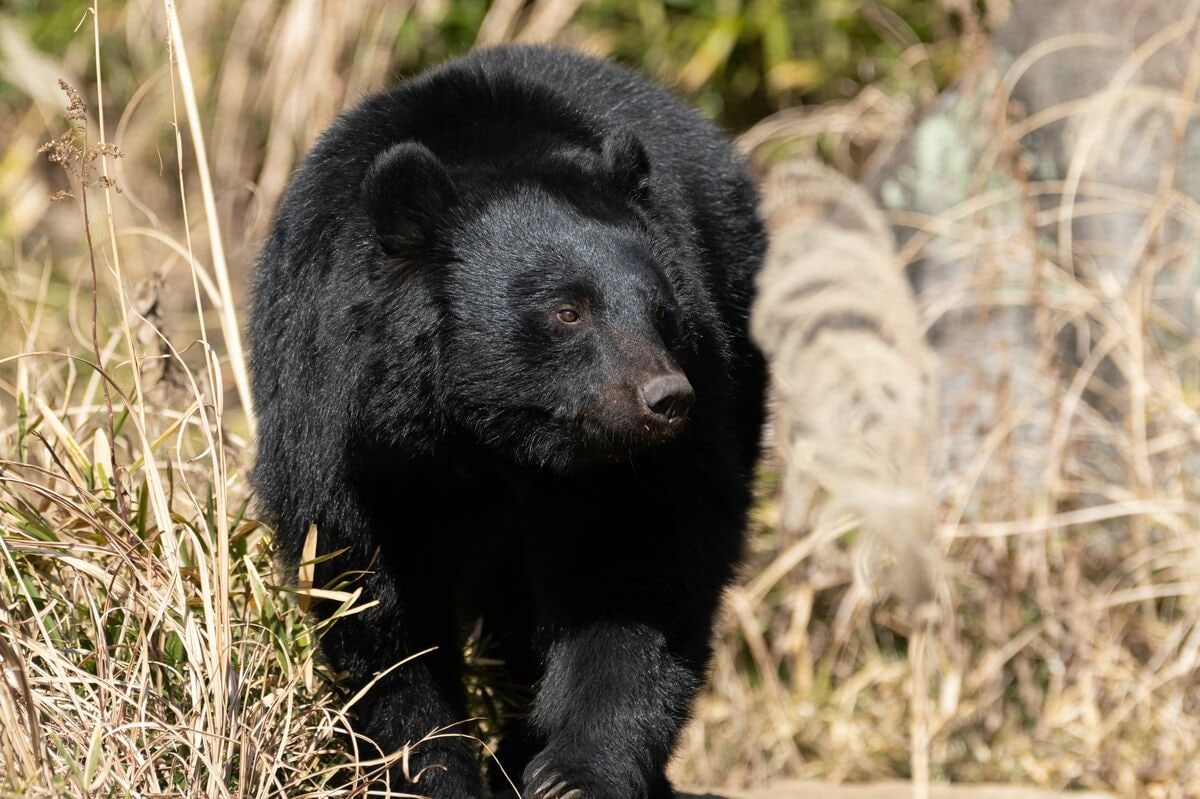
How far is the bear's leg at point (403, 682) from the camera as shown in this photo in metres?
3.46

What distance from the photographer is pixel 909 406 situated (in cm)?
544

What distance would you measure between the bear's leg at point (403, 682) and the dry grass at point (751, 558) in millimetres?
89

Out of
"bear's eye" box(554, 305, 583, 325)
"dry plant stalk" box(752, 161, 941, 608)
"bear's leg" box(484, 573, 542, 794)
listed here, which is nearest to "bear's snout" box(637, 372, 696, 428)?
"bear's eye" box(554, 305, 583, 325)

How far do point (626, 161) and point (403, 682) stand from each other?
53.9 inches

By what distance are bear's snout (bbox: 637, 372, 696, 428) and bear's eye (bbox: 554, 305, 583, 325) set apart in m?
0.26

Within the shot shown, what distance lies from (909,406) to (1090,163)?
1875 millimetres

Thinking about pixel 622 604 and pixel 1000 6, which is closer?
pixel 622 604

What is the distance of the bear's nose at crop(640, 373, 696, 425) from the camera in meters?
3.06

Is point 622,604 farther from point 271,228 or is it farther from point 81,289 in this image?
point 81,289

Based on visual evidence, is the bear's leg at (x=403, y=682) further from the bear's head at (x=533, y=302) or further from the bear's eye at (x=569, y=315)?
the bear's eye at (x=569, y=315)

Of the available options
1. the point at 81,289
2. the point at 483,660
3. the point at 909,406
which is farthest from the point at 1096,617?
the point at 81,289

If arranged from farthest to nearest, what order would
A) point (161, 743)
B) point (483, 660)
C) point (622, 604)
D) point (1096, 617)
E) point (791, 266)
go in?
point (791, 266) → point (1096, 617) → point (483, 660) → point (622, 604) → point (161, 743)

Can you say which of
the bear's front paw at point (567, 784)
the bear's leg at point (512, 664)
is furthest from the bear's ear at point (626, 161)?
the bear's front paw at point (567, 784)

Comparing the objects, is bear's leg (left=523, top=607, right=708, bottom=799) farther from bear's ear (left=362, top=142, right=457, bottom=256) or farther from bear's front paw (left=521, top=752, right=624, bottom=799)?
bear's ear (left=362, top=142, right=457, bottom=256)
